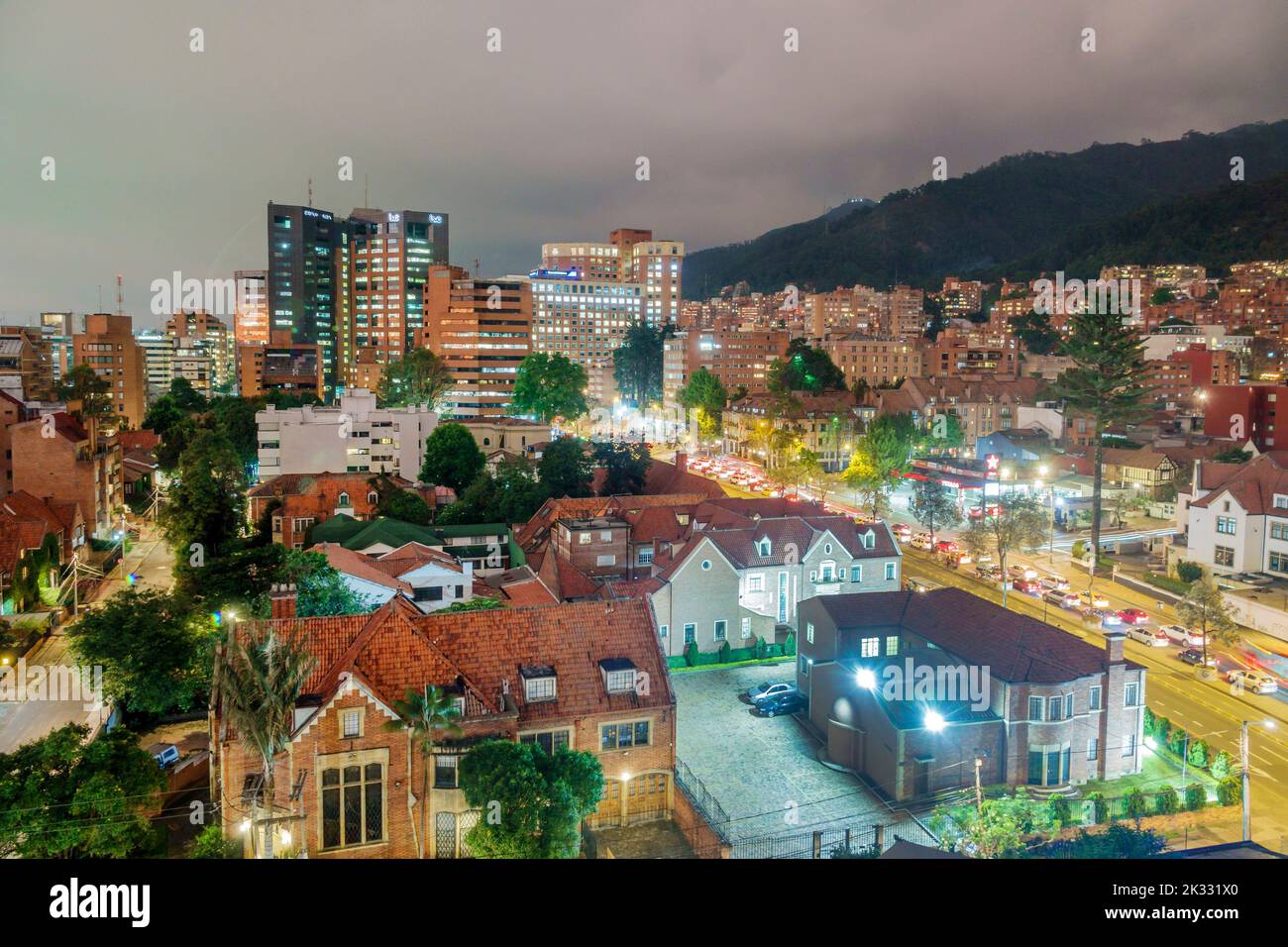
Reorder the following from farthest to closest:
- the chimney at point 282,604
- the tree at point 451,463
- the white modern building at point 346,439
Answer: the white modern building at point 346,439
the tree at point 451,463
the chimney at point 282,604

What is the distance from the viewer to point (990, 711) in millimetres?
12656

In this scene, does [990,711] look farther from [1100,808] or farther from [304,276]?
[304,276]

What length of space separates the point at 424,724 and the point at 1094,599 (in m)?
19.0

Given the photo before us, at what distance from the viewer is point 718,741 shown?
13508 mm

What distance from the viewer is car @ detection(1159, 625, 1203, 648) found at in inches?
742

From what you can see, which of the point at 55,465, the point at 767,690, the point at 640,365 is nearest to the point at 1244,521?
the point at 767,690

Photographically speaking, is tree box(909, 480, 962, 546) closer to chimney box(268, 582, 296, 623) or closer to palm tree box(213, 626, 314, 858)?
chimney box(268, 582, 296, 623)

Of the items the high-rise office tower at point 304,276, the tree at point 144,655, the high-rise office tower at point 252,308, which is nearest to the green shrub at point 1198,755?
the tree at point 144,655

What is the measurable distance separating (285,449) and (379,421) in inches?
138

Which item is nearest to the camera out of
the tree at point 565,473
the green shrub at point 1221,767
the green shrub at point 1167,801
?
the green shrub at point 1167,801

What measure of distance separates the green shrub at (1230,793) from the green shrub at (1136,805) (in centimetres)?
116

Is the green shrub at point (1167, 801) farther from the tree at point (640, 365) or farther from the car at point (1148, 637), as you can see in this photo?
the tree at point (640, 365)

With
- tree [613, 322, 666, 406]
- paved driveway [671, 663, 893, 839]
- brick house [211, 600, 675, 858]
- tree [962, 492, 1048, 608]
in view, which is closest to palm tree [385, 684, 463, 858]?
brick house [211, 600, 675, 858]

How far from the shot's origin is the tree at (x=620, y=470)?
3075cm
